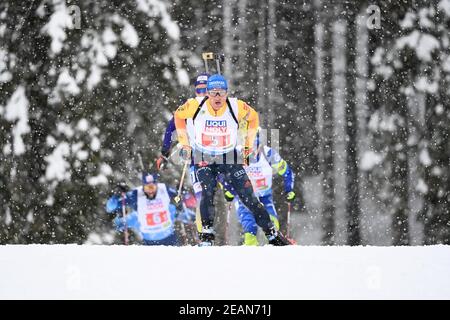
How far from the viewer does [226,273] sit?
8.56 ft

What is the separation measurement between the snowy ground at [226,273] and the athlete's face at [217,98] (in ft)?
2.66

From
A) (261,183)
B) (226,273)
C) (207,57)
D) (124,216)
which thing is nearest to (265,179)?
(261,183)

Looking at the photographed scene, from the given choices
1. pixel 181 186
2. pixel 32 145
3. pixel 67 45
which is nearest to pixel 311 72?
pixel 181 186

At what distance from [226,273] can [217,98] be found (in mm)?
1110

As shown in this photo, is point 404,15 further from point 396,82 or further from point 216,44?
point 216,44

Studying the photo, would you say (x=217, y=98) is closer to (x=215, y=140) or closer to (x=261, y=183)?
(x=215, y=140)

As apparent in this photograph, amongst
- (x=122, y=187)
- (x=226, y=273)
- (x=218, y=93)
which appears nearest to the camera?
(x=226, y=273)

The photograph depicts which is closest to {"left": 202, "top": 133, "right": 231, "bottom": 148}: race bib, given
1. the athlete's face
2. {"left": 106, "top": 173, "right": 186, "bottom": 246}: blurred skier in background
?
the athlete's face

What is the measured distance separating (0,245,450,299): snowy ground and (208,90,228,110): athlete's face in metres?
0.81

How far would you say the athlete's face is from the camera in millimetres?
3314

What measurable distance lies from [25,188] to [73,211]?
40 centimetres

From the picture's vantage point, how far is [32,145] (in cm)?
441

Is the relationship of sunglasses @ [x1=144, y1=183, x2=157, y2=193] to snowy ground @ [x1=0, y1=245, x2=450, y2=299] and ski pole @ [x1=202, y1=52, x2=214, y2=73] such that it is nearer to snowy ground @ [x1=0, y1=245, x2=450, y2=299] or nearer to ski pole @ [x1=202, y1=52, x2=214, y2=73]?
ski pole @ [x1=202, y1=52, x2=214, y2=73]

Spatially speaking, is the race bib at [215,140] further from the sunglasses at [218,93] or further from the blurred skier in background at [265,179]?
the blurred skier in background at [265,179]
